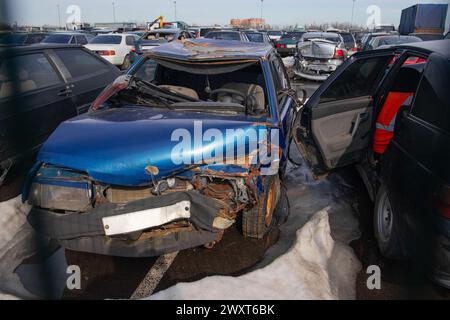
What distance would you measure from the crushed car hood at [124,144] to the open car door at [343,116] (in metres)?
1.24

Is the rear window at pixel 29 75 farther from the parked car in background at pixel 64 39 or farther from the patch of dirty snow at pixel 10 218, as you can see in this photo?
the parked car in background at pixel 64 39

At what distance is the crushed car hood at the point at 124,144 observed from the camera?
2.45 m

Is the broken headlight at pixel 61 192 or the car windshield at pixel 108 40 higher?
the car windshield at pixel 108 40

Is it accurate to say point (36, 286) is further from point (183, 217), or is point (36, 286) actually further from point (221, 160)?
point (221, 160)

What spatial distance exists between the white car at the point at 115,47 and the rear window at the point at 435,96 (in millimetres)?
12490

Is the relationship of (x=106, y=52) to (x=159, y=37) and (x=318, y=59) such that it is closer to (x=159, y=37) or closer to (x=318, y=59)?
(x=159, y=37)

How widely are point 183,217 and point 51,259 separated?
1.28 m

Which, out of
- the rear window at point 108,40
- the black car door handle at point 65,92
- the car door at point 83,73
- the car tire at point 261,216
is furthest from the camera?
the rear window at point 108,40

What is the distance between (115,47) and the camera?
46.1 feet

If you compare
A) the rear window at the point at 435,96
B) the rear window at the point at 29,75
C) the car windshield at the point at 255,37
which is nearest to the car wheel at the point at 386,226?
the rear window at the point at 435,96

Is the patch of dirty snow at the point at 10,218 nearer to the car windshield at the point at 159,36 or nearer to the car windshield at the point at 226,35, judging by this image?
the car windshield at the point at 226,35

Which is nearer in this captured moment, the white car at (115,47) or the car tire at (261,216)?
the car tire at (261,216)

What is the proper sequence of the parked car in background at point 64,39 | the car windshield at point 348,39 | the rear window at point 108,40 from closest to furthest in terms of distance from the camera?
1. the parked car in background at point 64,39
2. the rear window at point 108,40
3. the car windshield at point 348,39

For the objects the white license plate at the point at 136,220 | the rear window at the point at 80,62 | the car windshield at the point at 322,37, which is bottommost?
the white license plate at the point at 136,220
